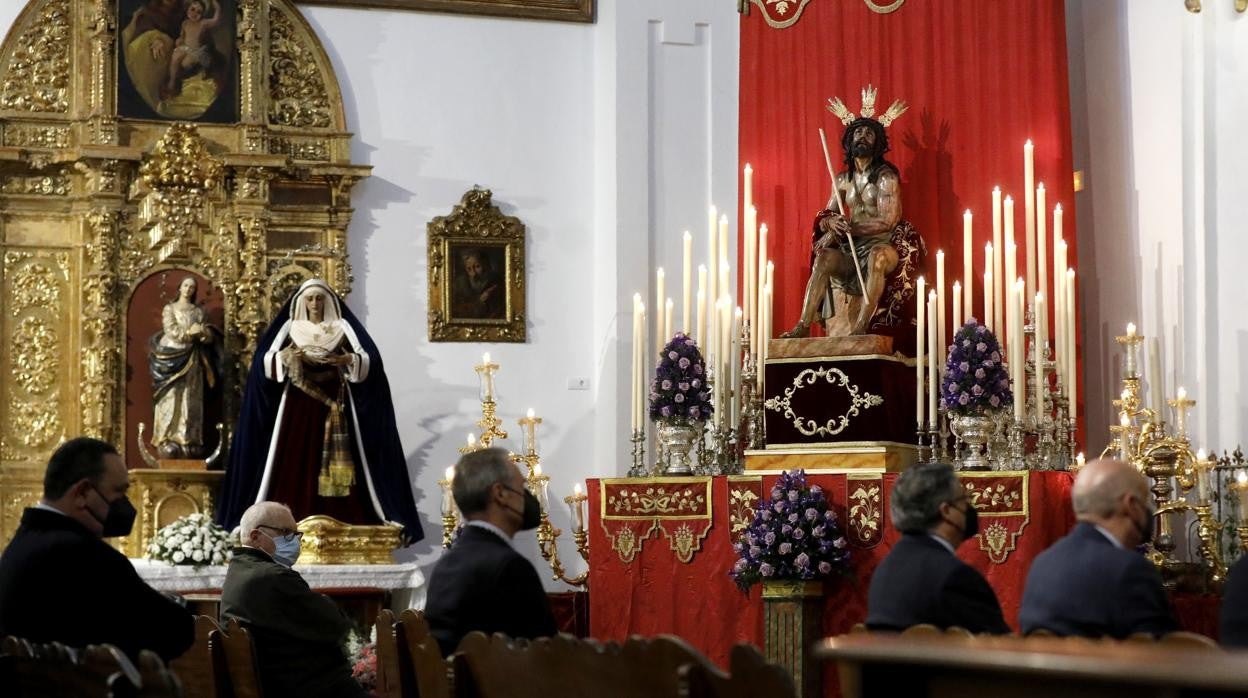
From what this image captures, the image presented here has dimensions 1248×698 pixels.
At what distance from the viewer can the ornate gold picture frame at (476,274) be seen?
13.1 m

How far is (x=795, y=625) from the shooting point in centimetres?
977

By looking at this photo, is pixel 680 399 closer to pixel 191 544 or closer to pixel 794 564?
pixel 794 564

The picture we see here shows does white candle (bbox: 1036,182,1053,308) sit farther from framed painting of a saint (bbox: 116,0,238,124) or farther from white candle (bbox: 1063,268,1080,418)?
framed painting of a saint (bbox: 116,0,238,124)

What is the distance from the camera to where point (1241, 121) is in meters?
10.7

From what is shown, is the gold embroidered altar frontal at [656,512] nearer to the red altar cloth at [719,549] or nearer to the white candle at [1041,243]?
the red altar cloth at [719,549]

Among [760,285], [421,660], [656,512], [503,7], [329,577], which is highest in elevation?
[503,7]

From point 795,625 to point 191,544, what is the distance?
398 cm

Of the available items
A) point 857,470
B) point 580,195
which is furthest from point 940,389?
point 580,195

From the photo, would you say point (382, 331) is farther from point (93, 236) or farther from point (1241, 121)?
point (1241, 121)

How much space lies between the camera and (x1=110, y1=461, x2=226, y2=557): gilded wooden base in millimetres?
12180

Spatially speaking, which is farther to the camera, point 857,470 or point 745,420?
point 745,420

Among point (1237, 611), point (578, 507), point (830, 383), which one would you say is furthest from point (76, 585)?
point (578, 507)

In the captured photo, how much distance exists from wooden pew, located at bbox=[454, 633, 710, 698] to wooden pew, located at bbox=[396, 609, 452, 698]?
0.30ft

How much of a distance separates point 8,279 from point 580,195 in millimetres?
4285
